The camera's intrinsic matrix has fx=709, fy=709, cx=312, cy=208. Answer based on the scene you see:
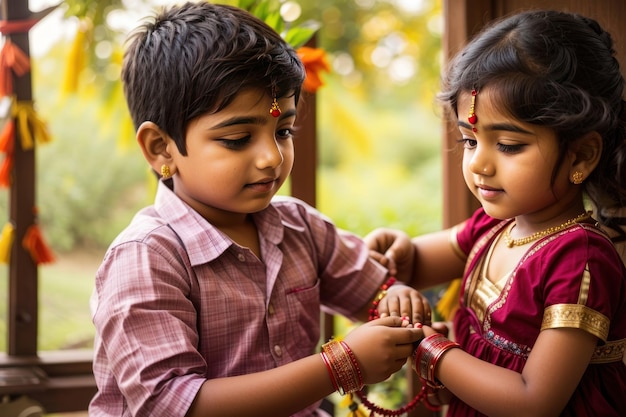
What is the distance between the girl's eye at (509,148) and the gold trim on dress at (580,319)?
0.28 meters

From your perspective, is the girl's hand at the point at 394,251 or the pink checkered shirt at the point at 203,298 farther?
the girl's hand at the point at 394,251

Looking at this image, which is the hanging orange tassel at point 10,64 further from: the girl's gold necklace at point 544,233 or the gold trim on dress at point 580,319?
the gold trim on dress at point 580,319

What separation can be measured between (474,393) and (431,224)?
4.25ft

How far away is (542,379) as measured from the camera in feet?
3.94

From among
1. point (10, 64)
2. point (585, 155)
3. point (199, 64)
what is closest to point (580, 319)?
point (585, 155)

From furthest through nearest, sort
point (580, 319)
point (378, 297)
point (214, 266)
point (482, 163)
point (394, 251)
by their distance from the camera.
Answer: point (394, 251), point (378, 297), point (214, 266), point (482, 163), point (580, 319)

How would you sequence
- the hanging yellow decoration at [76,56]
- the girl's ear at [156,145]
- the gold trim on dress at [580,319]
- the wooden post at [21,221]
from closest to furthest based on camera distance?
the gold trim on dress at [580,319], the girl's ear at [156,145], the wooden post at [21,221], the hanging yellow decoration at [76,56]

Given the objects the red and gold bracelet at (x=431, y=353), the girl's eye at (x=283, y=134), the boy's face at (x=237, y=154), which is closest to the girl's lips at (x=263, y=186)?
the boy's face at (x=237, y=154)

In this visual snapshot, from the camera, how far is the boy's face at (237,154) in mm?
1336

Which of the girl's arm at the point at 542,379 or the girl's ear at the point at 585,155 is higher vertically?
the girl's ear at the point at 585,155

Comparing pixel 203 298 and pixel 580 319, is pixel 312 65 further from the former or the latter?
pixel 580 319

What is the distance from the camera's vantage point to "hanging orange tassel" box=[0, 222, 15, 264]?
1797 mm

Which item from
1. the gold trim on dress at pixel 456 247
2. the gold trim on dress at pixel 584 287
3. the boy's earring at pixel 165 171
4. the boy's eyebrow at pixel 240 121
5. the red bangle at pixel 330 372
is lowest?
the red bangle at pixel 330 372

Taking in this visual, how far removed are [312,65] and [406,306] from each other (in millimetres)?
646
